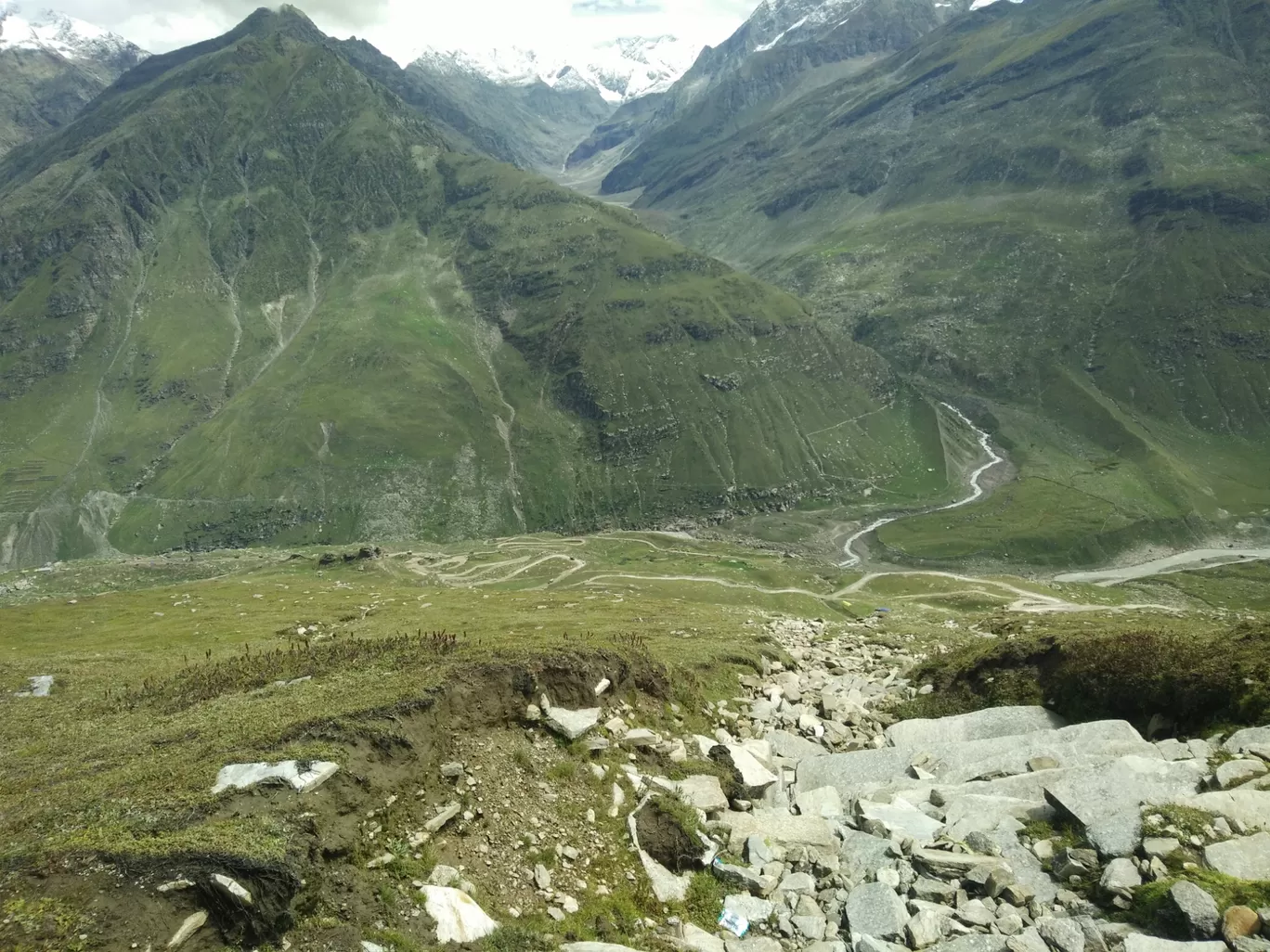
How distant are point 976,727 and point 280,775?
26520 mm

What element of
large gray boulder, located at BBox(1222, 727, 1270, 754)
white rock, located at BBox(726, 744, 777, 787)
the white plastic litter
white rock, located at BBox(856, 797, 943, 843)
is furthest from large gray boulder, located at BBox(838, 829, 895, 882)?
large gray boulder, located at BBox(1222, 727, 1270, 754)

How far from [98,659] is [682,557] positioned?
498ft

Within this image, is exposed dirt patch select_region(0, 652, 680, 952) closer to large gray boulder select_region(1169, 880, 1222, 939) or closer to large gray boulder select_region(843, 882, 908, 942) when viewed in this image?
large gray boulder select_region(843, 882, 908, 942)

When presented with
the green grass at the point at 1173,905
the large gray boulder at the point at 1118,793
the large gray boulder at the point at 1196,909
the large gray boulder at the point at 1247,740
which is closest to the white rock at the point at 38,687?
the large gray boulder at the point at 1118,793

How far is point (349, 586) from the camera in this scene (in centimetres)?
13362

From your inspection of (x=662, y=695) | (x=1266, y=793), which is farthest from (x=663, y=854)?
(x=1266, y=793)

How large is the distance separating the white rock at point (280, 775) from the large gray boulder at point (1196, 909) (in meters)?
19.7

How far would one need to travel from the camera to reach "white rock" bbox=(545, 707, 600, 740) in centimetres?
2300

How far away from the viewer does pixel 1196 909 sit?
14.7 metres

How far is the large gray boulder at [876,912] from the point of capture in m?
16.2

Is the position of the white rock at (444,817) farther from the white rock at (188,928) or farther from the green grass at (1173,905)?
the green grass at (1173,905)

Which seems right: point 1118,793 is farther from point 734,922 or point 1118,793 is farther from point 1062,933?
point 734,922

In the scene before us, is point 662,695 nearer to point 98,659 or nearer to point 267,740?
point 267,740

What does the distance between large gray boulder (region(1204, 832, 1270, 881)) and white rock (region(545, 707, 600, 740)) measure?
16.6 meters
